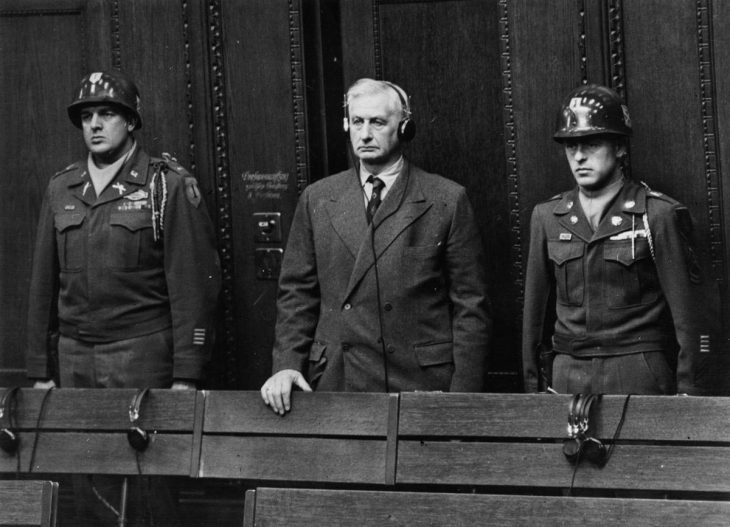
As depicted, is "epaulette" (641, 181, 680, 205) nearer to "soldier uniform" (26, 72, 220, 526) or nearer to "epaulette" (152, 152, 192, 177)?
"soldier uniform" (26, 72, 220, 526)

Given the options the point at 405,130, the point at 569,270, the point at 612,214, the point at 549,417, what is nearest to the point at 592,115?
the point at 612,214

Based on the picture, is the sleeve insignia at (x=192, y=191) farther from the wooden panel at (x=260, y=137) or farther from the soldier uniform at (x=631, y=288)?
the soldier uniform at (x=631, y=288)

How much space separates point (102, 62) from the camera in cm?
628

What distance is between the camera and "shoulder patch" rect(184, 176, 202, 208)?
223 inches

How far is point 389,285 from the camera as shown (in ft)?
17.1

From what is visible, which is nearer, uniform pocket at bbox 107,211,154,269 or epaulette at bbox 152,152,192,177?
uniform pocket at bbox 107,211,154,269

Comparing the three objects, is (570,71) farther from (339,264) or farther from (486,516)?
(486,516)

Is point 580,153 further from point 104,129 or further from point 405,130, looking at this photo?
point 104,129

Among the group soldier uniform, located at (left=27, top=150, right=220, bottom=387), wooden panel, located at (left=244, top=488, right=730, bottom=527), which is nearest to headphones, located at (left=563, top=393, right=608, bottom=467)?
wooden panel, located at (left=244, top=488, right=730, bottom=527)

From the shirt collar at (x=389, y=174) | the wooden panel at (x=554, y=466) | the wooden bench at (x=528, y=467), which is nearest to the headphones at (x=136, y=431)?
the wooden bench at (x=528, y=467)

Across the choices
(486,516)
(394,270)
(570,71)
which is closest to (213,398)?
(394,270)

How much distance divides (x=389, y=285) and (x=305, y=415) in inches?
31.5

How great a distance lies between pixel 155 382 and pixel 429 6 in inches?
79.6

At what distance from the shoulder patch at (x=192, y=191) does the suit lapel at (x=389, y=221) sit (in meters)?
0.82
